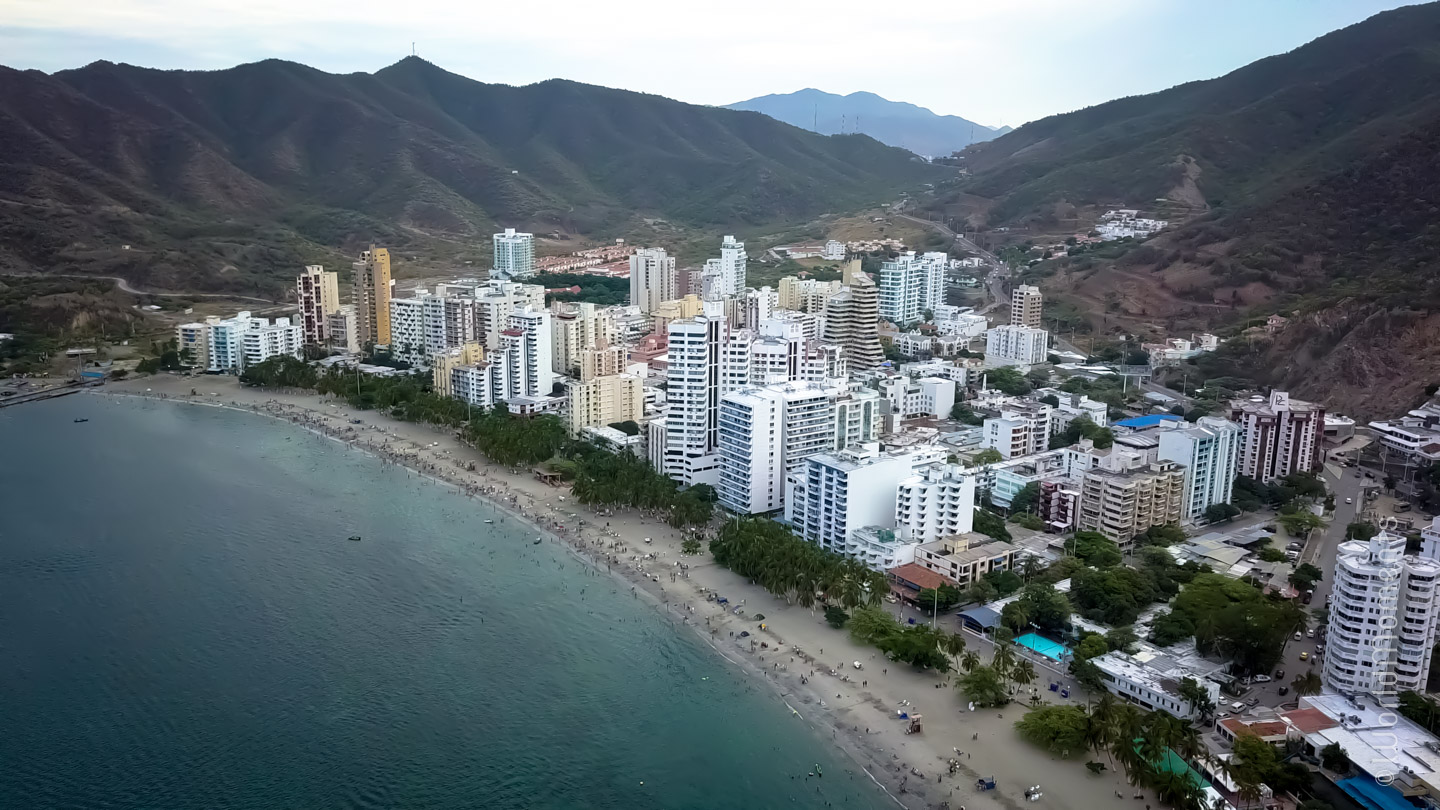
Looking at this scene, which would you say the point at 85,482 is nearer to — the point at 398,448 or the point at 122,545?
the point at 122,545

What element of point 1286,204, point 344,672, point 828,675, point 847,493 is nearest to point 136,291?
point 344,672

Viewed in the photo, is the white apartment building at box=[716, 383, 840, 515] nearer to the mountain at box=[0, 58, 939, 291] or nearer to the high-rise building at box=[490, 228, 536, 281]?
the mountain at box=[0, 58, 939, 291]

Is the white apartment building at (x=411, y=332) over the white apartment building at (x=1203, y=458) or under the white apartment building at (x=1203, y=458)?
over

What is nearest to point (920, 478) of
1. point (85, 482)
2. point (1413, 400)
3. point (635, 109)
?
point (1413, 400)

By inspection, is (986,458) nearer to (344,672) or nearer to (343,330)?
(344,672)

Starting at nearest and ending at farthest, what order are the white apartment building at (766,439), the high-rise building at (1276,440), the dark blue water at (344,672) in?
the dark blue water at (344,672) → the white apartment building at (766,439) → the high-rise building at (1276,440)

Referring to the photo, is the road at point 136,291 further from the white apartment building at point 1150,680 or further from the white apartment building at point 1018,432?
the white apartment building at point 1150,680

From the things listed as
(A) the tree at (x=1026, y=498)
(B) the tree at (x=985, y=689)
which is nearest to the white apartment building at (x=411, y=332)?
(A) the tree at (x=1026, y=498)

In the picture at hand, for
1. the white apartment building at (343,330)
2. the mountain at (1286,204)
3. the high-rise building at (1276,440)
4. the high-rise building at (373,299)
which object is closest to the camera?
the high-rise building at (1276,440)
